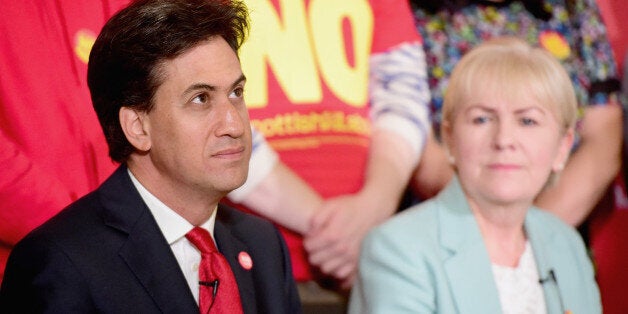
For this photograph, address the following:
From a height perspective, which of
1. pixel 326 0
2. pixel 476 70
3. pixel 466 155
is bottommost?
pixel 466 155

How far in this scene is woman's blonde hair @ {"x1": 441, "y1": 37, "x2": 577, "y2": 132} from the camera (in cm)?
209

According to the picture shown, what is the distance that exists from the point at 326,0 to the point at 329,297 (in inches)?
29.4

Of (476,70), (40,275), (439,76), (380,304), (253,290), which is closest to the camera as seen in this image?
(40,275)

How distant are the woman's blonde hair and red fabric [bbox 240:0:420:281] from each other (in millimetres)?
279

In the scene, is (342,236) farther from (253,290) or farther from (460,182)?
(253,290)

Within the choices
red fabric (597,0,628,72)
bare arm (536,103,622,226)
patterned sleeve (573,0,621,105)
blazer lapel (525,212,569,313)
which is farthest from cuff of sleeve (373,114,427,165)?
red fabric (597,0,628,72)

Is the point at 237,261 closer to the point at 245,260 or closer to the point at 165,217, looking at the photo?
the point at 245,260

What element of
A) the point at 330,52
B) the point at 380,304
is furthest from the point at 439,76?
the point at 380,304

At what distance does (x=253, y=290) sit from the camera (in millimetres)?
1765

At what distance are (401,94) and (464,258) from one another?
0.50 metres

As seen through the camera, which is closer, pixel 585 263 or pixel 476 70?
pixel 476 70

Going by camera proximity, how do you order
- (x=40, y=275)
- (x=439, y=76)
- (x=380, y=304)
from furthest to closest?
(x=439, y=76) → (x=380, y=304) → (x=40, y=275)

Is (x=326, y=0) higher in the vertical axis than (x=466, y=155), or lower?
higher

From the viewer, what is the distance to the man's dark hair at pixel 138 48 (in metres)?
1.54
